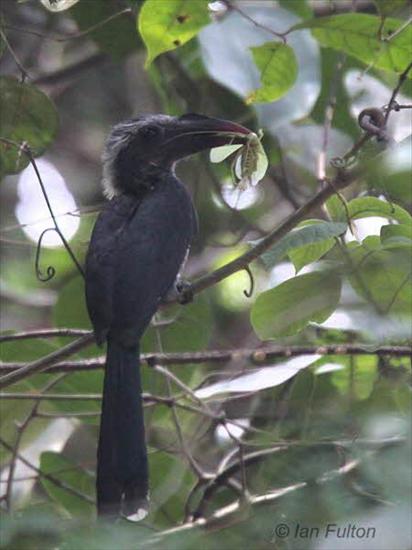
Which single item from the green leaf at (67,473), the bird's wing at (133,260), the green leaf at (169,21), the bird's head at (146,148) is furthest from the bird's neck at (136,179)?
the green leaf at (67,473)

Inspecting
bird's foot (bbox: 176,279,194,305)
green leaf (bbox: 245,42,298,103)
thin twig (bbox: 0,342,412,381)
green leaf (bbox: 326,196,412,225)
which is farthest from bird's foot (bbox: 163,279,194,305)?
green leaf (bbox: 326,196,412,225)

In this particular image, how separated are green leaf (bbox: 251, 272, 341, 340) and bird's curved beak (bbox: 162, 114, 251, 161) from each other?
0.49 metres

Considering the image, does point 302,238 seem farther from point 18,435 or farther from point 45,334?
point 18,435

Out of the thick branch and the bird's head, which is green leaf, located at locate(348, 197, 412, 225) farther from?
the bird's head

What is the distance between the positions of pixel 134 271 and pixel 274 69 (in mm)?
628

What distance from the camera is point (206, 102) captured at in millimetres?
4074

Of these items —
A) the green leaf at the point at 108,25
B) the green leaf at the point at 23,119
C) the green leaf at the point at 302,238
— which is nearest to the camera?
the green leaf at the point at 302,238

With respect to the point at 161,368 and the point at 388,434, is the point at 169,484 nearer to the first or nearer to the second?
the point at 161,368

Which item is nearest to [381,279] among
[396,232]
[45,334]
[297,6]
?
[396,232]

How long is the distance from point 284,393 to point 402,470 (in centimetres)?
191

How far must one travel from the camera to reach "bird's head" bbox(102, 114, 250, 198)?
3321 mm

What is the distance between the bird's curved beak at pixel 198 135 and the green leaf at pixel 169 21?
A: 27cm

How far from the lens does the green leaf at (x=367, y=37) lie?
2.84 metres

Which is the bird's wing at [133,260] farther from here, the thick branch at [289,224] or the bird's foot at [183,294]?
the thick branch at [289,224]
